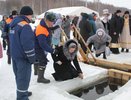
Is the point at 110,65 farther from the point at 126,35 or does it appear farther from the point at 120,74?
the point at 126,35

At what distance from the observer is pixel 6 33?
24.2 feet

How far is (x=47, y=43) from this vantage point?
5.56 metres

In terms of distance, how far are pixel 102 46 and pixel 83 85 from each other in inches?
104

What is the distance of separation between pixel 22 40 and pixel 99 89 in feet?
7.70

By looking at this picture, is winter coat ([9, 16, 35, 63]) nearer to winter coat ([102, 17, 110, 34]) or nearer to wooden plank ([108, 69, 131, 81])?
wooden plank ([108, 69, 131, 81])

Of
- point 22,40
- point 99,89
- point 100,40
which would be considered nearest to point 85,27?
point 100,40

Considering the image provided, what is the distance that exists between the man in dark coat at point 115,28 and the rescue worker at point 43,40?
14.0ft

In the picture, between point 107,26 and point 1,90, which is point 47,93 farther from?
point 107,26

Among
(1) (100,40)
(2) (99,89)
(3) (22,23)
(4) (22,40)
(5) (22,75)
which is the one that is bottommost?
(2) (99,89)

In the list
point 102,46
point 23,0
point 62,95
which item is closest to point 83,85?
point 62,95

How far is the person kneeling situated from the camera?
318 inches

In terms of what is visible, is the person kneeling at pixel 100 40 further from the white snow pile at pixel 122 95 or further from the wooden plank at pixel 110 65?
the white snow pile at pixel 122 95

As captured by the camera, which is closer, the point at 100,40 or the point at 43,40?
the point at 43,40

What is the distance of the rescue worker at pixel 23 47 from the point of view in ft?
14.4
